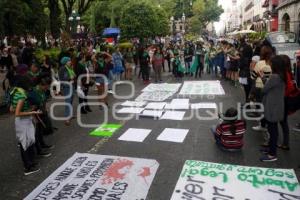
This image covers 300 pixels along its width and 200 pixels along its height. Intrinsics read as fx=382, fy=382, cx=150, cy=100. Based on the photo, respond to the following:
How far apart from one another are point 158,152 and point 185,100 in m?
5.92

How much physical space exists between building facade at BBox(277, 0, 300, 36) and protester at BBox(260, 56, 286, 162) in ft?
102

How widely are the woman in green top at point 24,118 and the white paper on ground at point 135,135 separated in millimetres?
2427

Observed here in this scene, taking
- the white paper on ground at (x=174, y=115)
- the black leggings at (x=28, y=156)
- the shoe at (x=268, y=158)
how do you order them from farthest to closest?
the white paper on ground at (x=174, y=115) < the shoe at (x=268, y=158) < the black leggings at (x=28, y=156)

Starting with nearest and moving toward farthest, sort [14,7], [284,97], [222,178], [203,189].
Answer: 1. [203,189]
2. [222,178]
3. [284,97]
4. [14,7]

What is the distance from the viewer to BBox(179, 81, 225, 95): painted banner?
14891 millimetres

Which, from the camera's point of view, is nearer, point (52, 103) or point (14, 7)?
point (52, 103)

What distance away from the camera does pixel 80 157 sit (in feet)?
24.5

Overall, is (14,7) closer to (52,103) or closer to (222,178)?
(52,103)

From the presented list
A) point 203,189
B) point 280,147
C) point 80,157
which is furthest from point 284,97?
point 80,157

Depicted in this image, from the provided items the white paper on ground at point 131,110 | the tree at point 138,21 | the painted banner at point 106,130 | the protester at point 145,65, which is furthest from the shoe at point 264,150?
the tree at point 138,21

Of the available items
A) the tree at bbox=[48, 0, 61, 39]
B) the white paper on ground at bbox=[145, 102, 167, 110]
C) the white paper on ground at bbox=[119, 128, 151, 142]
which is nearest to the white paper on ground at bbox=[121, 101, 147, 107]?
the white paper on ground at bbox=[145, 102, 167, 110]

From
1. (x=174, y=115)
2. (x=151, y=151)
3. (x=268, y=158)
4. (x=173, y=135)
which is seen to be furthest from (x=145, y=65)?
(x=268, y=158)

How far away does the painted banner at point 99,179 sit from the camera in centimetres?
572

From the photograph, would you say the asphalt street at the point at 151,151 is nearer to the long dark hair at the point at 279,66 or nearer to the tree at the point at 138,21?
Answer: the long dark hair at the point at 279,66
